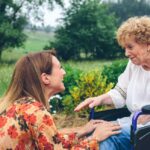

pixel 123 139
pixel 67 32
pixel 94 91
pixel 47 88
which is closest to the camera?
pixel 47 88

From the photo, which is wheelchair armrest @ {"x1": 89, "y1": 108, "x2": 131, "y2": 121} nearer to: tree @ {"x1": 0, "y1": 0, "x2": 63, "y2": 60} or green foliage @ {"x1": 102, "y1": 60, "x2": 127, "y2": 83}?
green foliage @ {"x1": 102, "y1": 60, "x2": 127, "y2": 83}

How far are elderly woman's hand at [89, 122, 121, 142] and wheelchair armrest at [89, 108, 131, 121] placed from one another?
0.45m

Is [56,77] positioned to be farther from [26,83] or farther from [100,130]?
[100,130]

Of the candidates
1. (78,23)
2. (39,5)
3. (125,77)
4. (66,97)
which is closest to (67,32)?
(78,23)

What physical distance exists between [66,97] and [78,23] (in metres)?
22.5

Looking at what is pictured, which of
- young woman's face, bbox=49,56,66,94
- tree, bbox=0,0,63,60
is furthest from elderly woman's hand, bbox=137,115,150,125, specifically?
tree, bbox=0,0,63,60

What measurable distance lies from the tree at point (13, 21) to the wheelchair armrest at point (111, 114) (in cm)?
2433

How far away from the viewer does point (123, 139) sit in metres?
3.19

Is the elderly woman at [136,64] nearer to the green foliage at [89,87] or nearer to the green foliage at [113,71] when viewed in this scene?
the green foliage at [89,87]

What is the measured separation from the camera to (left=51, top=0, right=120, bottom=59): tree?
96.3 ft

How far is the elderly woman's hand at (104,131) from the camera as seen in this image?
3032 mm

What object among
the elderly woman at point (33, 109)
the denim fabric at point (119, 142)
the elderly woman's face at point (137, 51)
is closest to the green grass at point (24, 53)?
the elderly woman's face at point (137, 51)

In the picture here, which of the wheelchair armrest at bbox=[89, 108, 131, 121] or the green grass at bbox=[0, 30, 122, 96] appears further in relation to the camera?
the green grass at bbox=[0, 30, 122, 96]

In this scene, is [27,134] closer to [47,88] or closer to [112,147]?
[47,88]
